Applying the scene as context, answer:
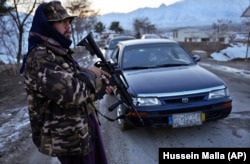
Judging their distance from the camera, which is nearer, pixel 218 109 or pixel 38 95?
pixel 38 95

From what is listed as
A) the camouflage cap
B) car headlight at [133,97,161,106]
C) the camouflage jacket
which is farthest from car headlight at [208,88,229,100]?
the camouflage cap

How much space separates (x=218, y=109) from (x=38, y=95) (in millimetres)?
2945

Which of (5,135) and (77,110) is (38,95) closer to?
(77,110)

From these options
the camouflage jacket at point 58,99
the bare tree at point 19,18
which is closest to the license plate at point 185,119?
the camouflage jacket at point 58,99

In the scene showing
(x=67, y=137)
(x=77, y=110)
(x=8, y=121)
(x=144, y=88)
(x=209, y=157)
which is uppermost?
(x=77, y=110)

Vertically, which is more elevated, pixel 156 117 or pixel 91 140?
pixel 91 140

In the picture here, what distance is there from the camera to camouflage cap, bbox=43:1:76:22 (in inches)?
75.9

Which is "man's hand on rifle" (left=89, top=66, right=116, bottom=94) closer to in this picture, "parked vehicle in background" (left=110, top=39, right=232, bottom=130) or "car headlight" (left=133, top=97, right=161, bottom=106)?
"parked vehicle in background" (left=110, top=39, right=232, bottom=130)

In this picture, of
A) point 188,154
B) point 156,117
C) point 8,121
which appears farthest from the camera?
point 8,121

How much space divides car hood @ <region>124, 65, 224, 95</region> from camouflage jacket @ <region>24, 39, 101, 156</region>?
2127mm

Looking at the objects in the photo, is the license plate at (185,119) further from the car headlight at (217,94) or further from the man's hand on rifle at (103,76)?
the man's hand on rifle at (103,76)

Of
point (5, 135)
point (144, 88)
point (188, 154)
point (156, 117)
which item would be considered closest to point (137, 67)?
point (144, 88)

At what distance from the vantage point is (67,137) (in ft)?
6.42

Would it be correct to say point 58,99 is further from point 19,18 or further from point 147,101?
point 19,18
